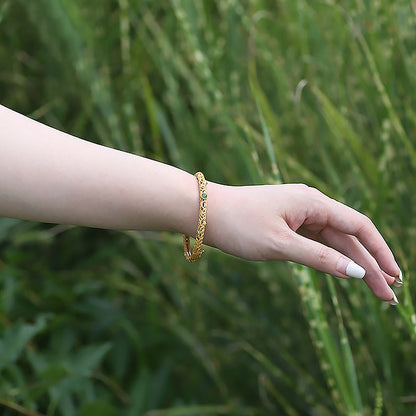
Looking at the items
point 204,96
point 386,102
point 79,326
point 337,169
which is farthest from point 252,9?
point 79,326

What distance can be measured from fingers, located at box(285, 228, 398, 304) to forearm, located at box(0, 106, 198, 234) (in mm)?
102

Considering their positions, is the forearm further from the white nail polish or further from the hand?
the white nail polish

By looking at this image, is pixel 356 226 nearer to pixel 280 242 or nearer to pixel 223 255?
pixel 280 242

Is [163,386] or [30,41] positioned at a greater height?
[30,41]

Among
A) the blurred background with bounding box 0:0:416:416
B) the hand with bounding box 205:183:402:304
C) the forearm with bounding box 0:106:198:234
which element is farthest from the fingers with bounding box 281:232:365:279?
the blurred background with bounding box 0:0:416:416

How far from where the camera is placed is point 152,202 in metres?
0.57

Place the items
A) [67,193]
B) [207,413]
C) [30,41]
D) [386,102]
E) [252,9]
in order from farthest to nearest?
[30,41]
[252,9]
[207,413]
[386,102]
[67,193]

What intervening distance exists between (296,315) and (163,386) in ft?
0.80

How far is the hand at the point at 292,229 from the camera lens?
21.2 inches

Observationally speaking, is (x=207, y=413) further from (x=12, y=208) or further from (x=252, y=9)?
(x=252, y=9)

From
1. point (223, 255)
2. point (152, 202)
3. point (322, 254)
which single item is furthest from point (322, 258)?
point (223, 255)

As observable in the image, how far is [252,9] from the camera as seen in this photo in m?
1.16

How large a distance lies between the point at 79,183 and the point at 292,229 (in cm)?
20

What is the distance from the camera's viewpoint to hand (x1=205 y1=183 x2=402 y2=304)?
538 millimetres
